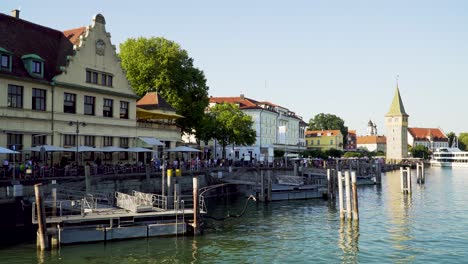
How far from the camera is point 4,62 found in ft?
126

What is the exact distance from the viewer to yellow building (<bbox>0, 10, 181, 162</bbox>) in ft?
128

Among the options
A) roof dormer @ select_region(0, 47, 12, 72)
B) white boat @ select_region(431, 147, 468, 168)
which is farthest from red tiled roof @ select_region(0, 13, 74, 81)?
white boat @ select_region(431, 147, 468, 168)

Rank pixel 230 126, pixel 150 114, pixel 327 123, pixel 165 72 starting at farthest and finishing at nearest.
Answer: pixel 327 123, pixel 230 126, pixel 165 72, pixel 150 114

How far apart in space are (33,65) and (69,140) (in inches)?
276

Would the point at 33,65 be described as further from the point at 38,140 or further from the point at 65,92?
the point at 38,140

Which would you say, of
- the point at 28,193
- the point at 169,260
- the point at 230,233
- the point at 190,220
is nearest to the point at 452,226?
the point at 230,233

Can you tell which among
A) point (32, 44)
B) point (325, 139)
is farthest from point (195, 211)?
point (325, 139)

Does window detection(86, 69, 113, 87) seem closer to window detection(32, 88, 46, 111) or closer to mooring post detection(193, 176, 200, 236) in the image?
window detection(32, 88, 46, 111)

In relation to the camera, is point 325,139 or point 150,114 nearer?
point 150,114

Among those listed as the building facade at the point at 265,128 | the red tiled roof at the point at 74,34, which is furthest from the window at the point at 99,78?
the building facade at the point at 265,128

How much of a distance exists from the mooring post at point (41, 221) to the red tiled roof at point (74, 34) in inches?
998

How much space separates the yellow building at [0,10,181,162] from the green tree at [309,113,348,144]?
129 meters

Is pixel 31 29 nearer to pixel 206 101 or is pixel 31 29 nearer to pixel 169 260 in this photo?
pixel 206 101

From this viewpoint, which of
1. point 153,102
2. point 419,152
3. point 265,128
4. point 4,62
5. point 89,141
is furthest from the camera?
point 419,152
